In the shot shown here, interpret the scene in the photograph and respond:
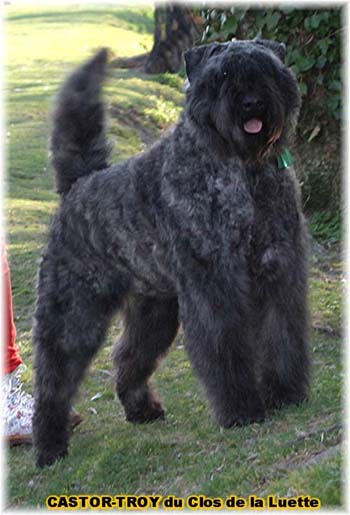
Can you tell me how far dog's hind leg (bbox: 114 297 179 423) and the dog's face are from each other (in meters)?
1.37

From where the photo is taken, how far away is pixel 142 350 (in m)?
6.55

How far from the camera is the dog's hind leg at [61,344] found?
6.21 m

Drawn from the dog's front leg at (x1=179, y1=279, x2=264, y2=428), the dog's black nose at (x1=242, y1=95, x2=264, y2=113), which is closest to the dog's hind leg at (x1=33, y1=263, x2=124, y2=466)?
the dog's front leg at (x1=179, y1=279, x2=264, y2=428)

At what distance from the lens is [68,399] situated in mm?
Result: 6266

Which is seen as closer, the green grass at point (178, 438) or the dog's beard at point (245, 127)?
the green grass at point (178, 438)

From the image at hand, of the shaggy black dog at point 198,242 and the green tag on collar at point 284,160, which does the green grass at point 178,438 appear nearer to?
the shaggy black dog at point 198,242

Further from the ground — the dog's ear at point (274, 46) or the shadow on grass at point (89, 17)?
the dog's ear at point (274, 46)

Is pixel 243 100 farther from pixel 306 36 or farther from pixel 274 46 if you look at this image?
pixel 306 36

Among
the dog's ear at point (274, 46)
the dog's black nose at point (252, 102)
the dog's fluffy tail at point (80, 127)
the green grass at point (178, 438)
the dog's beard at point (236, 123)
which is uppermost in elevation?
the dog's ear at point (274, 46)

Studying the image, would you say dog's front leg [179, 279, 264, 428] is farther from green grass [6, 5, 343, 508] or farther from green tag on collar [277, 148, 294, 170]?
green tag on collar [277, 148, 294, 170]

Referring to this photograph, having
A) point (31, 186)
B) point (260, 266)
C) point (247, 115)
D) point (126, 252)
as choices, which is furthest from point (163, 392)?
point (31, 186)

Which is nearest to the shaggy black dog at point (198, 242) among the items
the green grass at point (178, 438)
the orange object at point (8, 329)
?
the green grass at point (178, 438)

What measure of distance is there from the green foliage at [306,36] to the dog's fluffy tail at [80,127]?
304 cm

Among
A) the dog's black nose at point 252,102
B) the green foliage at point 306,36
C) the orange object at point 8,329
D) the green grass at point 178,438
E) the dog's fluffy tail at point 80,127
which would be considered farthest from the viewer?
the green foliage at point 306,36
